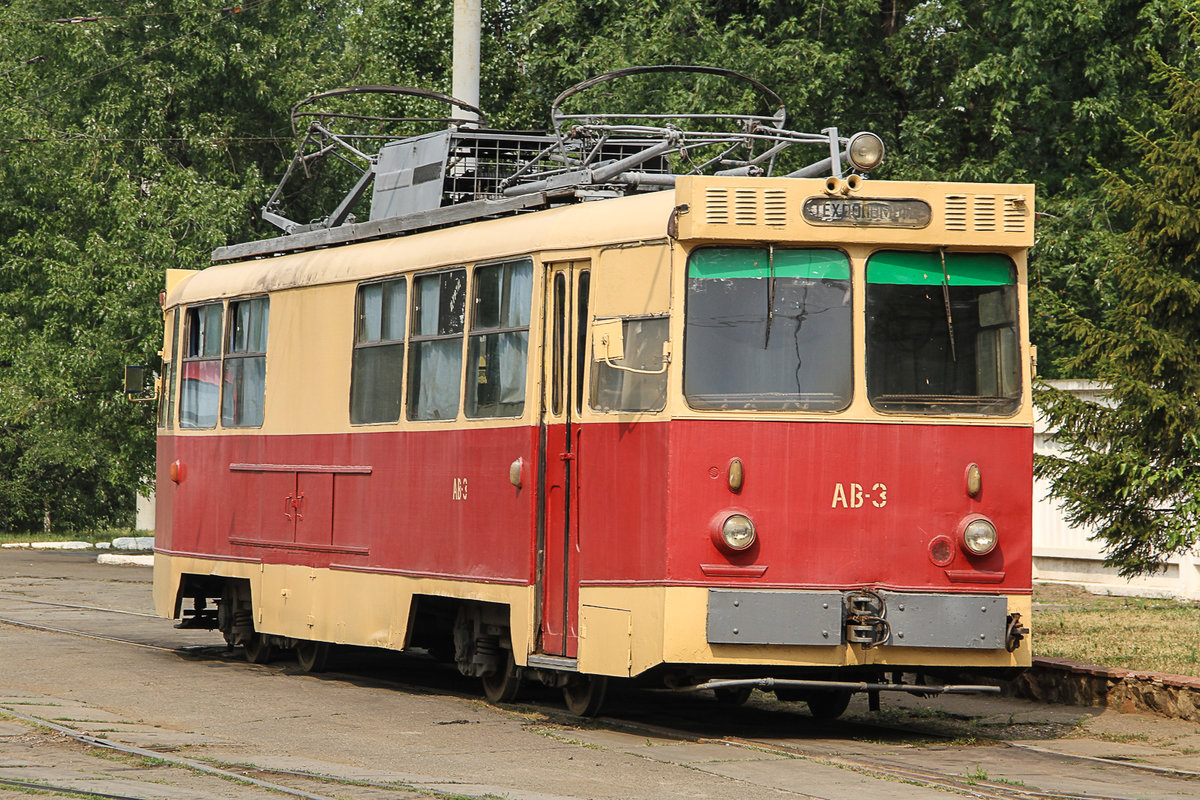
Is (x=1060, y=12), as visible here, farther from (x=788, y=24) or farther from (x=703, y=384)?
(x=703, y=384)

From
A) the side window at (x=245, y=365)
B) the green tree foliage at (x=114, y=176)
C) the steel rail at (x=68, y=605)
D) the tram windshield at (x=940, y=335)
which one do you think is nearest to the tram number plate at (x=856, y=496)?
the tram windshield at (x=940, y=335)

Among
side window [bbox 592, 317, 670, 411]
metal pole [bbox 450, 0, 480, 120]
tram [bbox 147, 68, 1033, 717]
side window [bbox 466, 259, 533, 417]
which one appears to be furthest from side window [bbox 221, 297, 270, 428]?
metal pole [bbox 450, 0, 480, 120]

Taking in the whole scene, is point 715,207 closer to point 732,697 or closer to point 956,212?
point 956,212

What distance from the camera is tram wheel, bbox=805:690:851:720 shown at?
11836 mm

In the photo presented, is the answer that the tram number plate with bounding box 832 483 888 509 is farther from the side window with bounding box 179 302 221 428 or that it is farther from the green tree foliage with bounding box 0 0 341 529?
the green tree foliage with bounding box 0 0 341 529

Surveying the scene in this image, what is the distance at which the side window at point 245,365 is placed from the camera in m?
15.4

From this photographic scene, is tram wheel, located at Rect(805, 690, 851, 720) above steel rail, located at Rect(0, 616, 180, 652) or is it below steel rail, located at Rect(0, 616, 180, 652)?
below

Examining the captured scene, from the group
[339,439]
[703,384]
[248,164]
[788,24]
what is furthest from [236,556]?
[248,164]

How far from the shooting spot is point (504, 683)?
40.9ft

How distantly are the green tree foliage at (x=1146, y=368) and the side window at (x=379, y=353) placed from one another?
618 centimetres

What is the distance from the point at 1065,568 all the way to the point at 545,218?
12.3 meters

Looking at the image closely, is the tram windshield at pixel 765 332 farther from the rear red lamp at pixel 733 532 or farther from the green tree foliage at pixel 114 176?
the green tree foliage at pixel 114 176

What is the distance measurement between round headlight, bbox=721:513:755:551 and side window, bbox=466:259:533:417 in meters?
1.92

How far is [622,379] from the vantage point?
10867 millimetres
